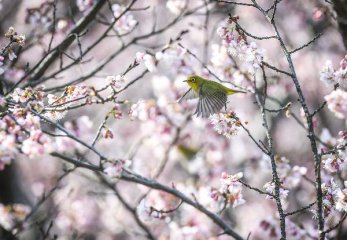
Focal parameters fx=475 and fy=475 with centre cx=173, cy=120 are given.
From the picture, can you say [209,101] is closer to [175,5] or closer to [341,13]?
[341,13]

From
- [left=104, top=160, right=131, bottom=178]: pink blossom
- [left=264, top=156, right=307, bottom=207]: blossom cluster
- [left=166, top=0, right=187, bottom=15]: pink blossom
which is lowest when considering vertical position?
[left=104, top=160, right=131, bottom=178]: pink blossom

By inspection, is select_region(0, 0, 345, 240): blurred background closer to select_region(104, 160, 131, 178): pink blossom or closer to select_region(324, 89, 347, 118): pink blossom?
select_region(104, 160, 131, 178): pink blossom

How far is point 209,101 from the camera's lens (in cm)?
343

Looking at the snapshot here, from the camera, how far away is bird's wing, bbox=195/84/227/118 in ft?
10.9

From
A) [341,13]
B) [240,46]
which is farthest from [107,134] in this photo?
[341,13]

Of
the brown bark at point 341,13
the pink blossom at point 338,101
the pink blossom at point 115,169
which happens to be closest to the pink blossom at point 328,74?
the pink blossom at point 338,101

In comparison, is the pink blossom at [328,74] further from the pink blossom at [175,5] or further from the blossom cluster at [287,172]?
the pink blossom at [175,5]

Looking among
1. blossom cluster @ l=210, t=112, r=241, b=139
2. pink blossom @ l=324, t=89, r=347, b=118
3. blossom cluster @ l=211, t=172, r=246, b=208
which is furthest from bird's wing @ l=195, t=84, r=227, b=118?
pink blossom @ l=324, t=89, r=347, b=118

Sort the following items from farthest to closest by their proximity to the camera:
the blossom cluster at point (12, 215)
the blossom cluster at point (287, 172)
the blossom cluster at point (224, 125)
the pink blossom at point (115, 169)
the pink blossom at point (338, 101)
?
the blossom cluster at point (12, 215) → the blossom cluster at point (287, 172) → the blossom cluster at point (224, 125) → the pink blossom at point (115, 169) → the pink blossom at point (338, 101)

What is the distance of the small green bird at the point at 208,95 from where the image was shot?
3354mm

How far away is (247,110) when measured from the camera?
11938mm

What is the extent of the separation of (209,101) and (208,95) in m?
0.09

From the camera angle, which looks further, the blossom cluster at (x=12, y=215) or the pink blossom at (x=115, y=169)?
the blossom cluster at (x=12, y=215)

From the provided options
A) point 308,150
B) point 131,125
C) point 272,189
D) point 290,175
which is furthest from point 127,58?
point 272,189
